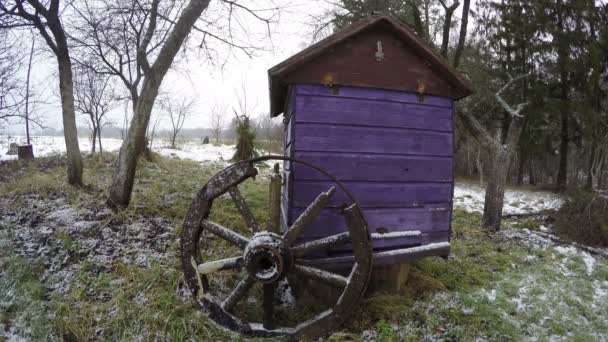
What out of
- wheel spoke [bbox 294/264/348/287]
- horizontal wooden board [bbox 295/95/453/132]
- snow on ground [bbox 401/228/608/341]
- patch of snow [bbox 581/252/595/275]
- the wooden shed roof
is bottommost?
snow on ground [bbox 401/228/608/341]

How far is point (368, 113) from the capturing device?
3953 mm

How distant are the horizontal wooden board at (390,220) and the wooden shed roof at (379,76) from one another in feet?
5.06

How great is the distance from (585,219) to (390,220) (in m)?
5.80

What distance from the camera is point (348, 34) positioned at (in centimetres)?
381

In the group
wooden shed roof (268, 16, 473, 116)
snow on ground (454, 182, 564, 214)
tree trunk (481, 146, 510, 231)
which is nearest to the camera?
wooden shed roof (268, 16, 473, 116)

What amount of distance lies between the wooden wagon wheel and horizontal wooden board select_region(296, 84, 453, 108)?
1.03 meters

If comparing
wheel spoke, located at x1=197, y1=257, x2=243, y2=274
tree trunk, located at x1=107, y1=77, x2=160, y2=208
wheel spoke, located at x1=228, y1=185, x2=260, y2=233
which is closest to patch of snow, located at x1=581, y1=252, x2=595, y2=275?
wheel spoke, located at x1=228, y1=185, x2=260, y2=233

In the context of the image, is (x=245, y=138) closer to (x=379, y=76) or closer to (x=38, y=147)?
(x=379, y=76)

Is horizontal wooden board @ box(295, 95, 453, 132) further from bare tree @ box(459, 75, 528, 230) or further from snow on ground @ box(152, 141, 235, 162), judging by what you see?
snow on ground @ box(152, 141, 235, 162)

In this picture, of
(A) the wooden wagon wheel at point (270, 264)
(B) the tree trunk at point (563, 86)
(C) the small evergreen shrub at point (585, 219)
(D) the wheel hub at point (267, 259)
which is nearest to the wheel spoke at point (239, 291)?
(A) the wooden wagon wheel at point (270, 264)

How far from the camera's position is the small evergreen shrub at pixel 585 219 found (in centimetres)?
664

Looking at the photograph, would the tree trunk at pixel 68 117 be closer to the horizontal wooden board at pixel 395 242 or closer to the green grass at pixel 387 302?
the green grass at pixel 387 302

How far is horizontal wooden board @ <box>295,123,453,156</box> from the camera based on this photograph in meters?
3.78

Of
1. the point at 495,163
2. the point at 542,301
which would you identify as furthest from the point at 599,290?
the point at 495,163
